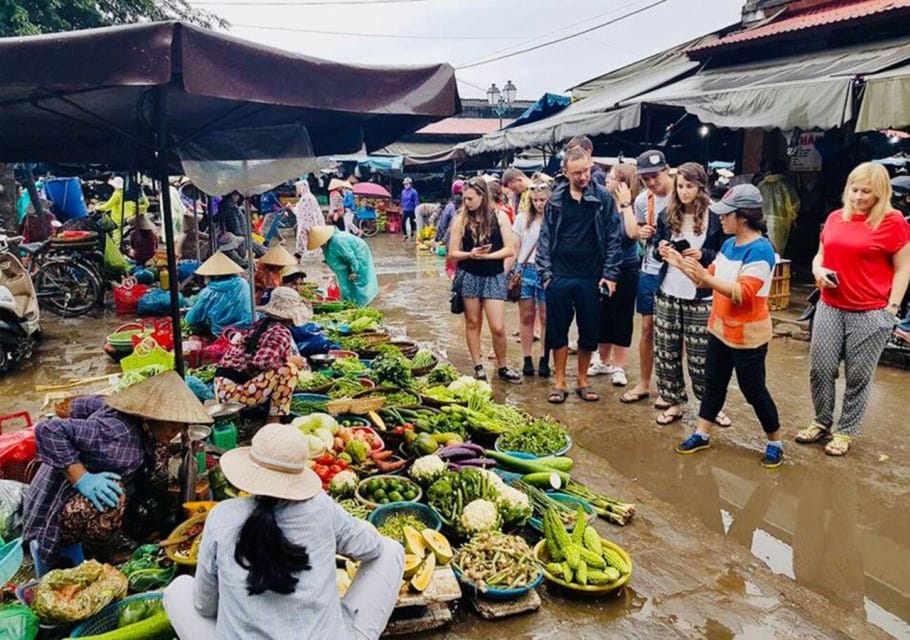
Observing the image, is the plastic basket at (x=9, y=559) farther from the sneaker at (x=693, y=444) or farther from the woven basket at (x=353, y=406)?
the sneaker at (x=693, y=444)

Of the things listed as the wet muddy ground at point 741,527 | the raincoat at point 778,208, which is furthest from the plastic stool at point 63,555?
the raincoat at point 778,208

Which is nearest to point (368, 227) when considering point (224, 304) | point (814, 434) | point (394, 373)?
point (224, 304)

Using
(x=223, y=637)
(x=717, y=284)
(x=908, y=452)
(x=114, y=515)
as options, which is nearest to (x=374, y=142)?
(x=717, y=284)

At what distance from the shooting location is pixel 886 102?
657 cm

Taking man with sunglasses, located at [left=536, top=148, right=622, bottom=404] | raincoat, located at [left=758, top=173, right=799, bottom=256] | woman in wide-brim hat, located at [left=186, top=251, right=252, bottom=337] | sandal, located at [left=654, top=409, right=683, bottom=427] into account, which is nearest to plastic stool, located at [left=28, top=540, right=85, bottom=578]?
woman in wide-brim hat, located at [left=186, top=251, right=252, bottom=337]

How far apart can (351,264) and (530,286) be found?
92.4 inches

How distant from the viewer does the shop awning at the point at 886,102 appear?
21.1 feet

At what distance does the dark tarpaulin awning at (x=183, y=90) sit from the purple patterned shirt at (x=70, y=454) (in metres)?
1.48

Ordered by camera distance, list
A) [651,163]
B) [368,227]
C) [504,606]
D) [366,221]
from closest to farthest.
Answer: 1. [504,606]
2. [651,163]
3. [366,221]
4. [368,227]

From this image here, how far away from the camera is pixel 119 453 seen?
3166mm

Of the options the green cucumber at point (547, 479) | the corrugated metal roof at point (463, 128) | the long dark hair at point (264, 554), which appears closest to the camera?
the long dark hair at point (264, 554)

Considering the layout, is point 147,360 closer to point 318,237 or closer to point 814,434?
point 318,237

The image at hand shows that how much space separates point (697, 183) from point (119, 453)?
426 centimetres

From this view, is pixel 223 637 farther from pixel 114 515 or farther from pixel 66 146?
pixel 66 146
